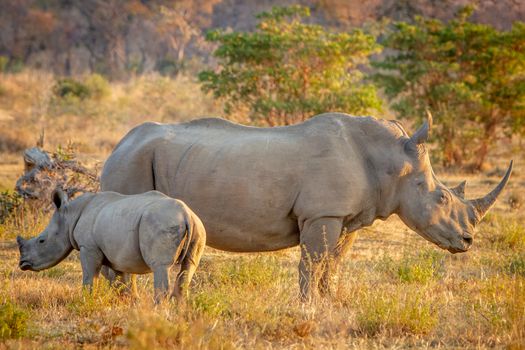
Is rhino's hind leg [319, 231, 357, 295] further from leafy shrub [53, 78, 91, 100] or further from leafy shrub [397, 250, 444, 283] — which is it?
leafy shrub [53, 78, 91, 100]

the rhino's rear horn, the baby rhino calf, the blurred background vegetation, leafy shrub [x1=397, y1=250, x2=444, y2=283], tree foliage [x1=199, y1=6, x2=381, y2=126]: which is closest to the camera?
the baby rhino calf

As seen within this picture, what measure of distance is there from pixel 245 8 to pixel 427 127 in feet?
142

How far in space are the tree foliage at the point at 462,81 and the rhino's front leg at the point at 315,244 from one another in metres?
12.7

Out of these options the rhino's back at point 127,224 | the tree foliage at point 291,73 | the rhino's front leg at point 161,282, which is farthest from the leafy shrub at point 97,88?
the rhino's front leg at point 161,282

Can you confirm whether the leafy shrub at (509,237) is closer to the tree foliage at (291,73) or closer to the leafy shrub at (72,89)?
the tree foliage at (291,73)

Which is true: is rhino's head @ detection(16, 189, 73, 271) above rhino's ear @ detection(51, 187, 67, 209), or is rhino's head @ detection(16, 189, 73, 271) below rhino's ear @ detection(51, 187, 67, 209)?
below

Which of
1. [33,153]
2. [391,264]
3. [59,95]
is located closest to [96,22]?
[59,95]

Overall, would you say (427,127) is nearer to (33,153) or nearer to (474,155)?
(33,153)

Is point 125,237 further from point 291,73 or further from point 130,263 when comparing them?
point 291,73

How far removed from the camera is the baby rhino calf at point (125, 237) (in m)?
6.71

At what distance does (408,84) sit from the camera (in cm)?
2192

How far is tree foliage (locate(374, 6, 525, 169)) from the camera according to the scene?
20.1 m

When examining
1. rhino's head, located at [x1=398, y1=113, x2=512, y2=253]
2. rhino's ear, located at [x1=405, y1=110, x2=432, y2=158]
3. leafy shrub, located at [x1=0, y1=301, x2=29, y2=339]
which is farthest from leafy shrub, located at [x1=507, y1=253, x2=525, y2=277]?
leafy shrub, located at [x1=0, y1=301, x2=29, y2=339]

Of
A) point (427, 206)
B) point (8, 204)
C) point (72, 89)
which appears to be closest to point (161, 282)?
point (427, 206)
